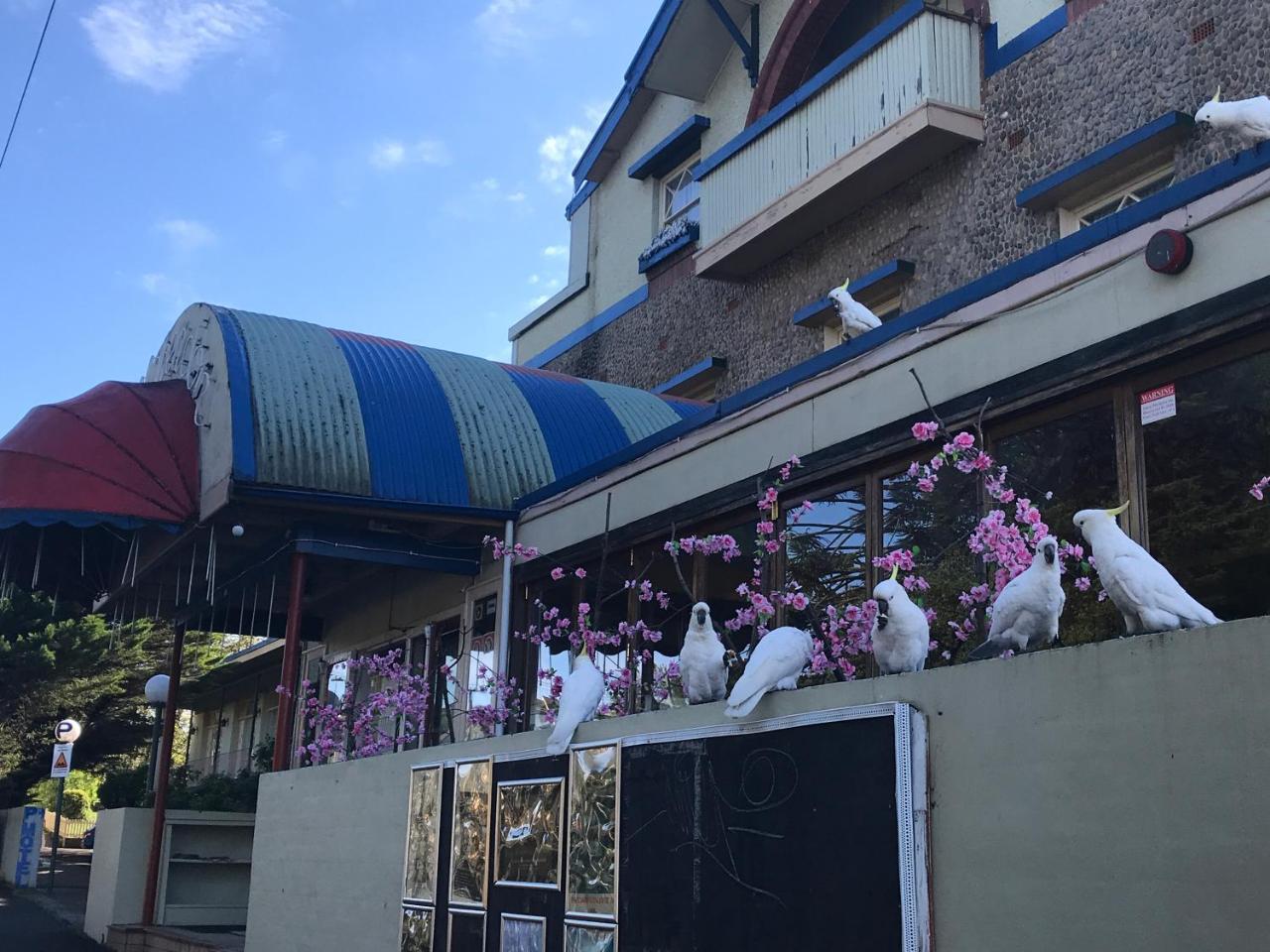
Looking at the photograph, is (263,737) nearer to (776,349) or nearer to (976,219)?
(776,349)

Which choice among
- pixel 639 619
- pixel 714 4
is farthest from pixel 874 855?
pixel 714 4

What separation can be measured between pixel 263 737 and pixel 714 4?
46.1ft

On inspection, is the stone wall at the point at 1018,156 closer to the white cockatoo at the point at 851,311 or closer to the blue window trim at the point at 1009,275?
the white cockatoo at the point at 851,311

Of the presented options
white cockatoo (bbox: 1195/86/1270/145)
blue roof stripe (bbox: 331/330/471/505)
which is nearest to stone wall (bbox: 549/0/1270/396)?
white cockatoo (bbox: 1195/86/1270/145)

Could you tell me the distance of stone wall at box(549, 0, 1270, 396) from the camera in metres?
9.15

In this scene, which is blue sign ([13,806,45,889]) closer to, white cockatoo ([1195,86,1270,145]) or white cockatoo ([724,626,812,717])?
white cockatoo ([724,626,812,717])

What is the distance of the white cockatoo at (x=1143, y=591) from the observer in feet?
12.8

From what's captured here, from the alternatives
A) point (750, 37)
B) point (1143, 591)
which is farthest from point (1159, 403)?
point (750, 37)

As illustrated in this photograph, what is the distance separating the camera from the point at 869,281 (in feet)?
37.9

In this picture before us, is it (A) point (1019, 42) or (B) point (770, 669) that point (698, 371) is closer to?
(A) point (1019, 42)

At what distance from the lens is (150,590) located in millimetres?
13578

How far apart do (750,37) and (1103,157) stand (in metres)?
6.14

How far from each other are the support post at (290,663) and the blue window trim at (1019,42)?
7.08 meters

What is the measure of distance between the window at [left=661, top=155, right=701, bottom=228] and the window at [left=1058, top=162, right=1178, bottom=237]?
224 inches
